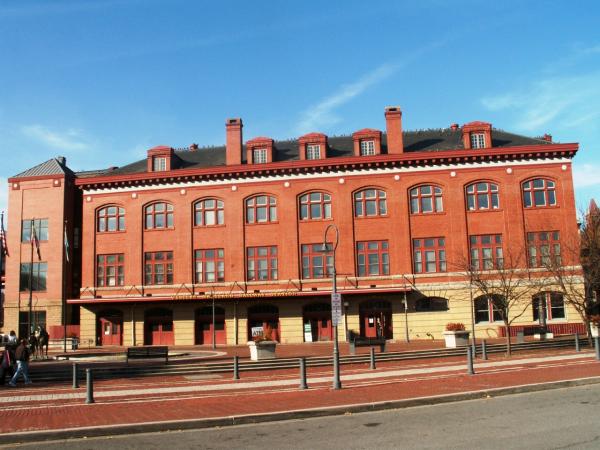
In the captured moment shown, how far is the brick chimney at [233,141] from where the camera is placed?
152 feet

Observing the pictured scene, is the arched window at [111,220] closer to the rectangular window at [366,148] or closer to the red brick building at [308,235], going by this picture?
the red brick building at [308,235]

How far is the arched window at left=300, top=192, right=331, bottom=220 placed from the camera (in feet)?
146

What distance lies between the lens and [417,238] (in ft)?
143

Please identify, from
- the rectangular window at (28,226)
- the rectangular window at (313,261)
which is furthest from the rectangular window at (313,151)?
the rectangular window at (28,226)

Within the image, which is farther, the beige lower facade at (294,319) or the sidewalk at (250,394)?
the beige lower facade at (294,319)

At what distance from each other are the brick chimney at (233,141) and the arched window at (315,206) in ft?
19.9

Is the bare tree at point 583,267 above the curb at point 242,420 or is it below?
above

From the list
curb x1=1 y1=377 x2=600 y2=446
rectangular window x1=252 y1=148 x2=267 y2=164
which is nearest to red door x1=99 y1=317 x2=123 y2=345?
rectangular window x1=252 y1=148 x2=267 y2=164

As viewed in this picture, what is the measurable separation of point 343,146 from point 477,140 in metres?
9.97

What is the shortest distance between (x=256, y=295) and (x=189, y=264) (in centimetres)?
620

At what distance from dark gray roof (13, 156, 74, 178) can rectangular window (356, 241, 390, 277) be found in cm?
2450

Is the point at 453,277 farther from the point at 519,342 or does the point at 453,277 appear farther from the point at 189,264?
the point at 189,264

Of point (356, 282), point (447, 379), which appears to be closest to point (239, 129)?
point (356, 282)

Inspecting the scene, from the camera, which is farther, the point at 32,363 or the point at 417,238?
the point at 417,238
